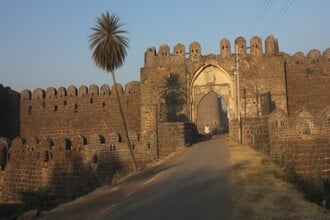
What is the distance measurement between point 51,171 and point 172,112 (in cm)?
725

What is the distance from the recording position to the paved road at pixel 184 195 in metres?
9.37

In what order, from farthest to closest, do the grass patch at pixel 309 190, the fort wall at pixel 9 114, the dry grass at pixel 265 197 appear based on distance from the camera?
the fort wall at pixel 9 114 → the grass patch at pixel 309 190 → the dry grass at pixel 265 197

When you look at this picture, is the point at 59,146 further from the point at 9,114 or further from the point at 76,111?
the point at 9,114

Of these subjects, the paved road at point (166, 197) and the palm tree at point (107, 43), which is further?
the palm tree at point (107, 43)

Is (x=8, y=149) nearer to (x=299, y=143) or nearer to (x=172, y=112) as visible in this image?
(x=172, y=112)

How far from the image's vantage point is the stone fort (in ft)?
59.1

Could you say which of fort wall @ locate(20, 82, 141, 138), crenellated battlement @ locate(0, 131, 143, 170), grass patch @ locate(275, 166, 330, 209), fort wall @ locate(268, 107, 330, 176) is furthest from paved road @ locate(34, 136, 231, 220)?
fort wall @ locate(20, 82, 141, 138)

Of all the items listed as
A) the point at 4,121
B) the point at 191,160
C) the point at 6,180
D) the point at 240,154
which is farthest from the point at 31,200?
the point at 4,121

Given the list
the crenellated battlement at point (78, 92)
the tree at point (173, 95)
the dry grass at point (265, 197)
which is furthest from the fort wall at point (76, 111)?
the dry grass at point (265, 197)

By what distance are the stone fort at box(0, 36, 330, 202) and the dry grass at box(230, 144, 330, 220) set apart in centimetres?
366

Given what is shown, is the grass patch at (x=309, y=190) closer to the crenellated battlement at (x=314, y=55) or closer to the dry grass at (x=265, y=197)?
the dry grass at (x=265, y=197)

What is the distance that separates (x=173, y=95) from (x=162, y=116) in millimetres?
2263

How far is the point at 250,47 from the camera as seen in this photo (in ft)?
82.9

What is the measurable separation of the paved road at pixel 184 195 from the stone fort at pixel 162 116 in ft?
12.0
